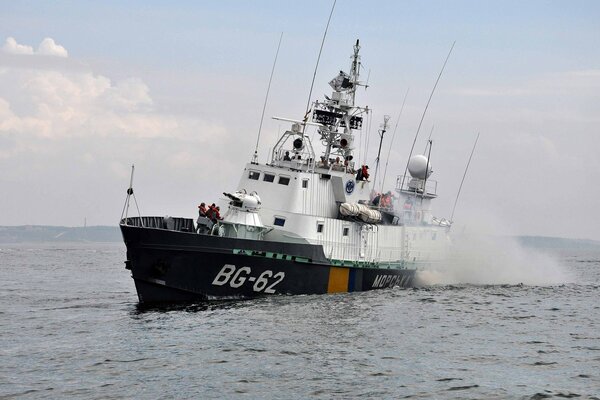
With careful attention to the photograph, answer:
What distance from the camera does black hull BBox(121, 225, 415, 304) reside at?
32.7 metres

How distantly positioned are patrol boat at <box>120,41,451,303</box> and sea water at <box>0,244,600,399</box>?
1.23m

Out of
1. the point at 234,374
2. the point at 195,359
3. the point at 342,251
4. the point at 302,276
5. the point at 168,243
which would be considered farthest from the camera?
the point at 342,251

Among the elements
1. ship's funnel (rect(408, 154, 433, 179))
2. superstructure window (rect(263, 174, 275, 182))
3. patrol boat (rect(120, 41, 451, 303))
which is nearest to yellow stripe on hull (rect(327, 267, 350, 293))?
patrol boat (rect(120, 41, 451, 303))

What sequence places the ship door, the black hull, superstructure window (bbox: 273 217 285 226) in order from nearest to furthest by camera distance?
the black hull → superstructure window (bbox: 273 217 285 226) → the ship door

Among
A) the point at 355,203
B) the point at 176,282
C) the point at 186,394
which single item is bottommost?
the point at 186,394

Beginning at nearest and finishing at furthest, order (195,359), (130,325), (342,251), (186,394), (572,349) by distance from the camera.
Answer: (186,394) < (195,359) < (572,349) < (130,325) < (342,251)

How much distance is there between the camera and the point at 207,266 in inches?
1308

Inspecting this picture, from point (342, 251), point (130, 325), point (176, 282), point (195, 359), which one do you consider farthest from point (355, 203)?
point (195, 359)

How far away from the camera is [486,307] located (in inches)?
1426

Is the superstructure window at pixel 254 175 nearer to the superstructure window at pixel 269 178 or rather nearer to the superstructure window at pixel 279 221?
the superstructure window at pixel 269 178

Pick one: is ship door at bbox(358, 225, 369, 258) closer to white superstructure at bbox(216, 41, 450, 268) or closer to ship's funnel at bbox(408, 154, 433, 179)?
white superstructure at bbox(216, 41, 450, 268)

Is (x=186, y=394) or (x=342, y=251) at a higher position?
(x=342, y=251)

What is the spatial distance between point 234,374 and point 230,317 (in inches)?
323

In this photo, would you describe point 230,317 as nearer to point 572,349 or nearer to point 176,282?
point 176,282
